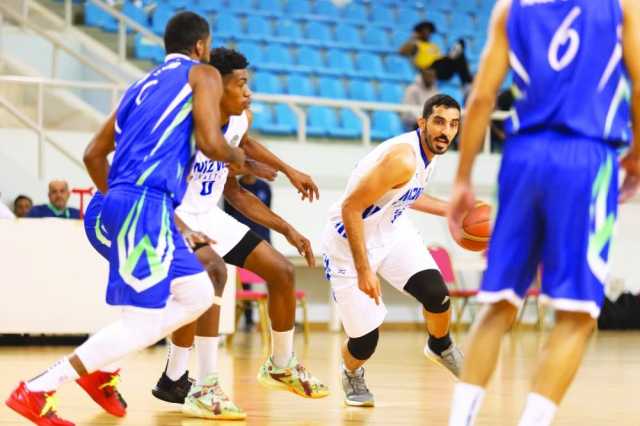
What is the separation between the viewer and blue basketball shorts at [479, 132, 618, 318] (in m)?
3.61

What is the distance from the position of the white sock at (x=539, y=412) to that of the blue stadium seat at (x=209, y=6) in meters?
12.8

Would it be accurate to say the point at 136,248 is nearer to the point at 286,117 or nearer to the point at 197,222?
the point at 197,222

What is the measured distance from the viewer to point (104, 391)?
5562 mm

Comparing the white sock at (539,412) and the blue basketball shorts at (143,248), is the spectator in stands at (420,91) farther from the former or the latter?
the white sock at (539,412)

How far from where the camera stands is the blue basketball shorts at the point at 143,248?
4605 millimetres

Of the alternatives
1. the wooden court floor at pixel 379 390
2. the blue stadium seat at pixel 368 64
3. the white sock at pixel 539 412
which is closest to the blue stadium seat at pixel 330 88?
the blue stadium seat at pixel 368 64

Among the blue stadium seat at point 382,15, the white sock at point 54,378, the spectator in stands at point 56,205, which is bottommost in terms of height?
the spectator in stands at point 56,205

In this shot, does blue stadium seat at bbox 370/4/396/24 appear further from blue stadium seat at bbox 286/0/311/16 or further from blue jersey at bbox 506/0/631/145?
blue jersey at bbox 506/0/631/145

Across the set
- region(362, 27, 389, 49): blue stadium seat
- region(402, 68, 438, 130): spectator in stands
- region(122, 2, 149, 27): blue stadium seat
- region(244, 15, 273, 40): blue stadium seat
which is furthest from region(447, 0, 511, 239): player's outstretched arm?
region(362, 27, 389, 49): blue stadium seat

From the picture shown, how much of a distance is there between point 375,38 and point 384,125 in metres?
2.31

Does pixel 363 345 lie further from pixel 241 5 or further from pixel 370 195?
pixel 241 5

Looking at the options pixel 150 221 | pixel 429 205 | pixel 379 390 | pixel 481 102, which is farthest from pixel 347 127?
pixel 481 102

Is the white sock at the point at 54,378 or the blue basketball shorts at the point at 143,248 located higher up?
the blue basketball shorts at the point at 143,248

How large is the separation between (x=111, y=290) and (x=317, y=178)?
8.97m
